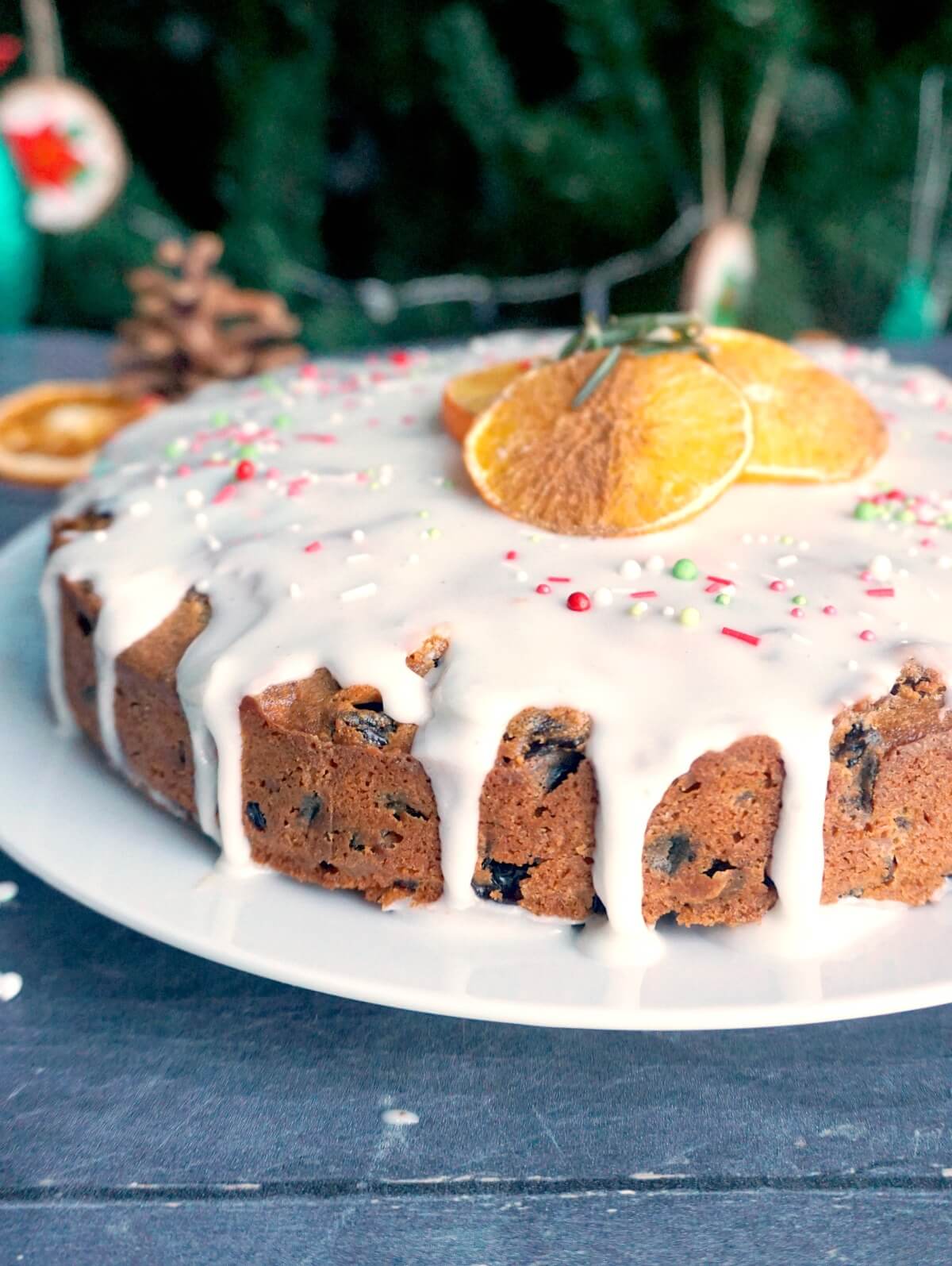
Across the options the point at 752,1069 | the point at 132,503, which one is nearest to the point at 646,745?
→ the point at 752,1069

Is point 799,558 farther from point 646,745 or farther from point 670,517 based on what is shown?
point 646,745

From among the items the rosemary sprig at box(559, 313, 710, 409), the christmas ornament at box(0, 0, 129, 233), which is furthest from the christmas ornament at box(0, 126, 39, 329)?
the rosemary sprig at box(559, 313, 710, 409)

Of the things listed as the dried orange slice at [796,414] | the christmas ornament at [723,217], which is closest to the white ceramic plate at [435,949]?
the dried orange slice at [796,414]

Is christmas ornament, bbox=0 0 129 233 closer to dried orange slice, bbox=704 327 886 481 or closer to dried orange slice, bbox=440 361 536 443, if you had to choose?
dried orange slice, bbox=440 361 536 443

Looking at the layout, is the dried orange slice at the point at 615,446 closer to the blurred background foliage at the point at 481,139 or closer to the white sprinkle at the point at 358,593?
the white sprinkle at the point at 358,593

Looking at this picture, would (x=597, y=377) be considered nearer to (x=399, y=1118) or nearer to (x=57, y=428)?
(x=399, y=1118)
